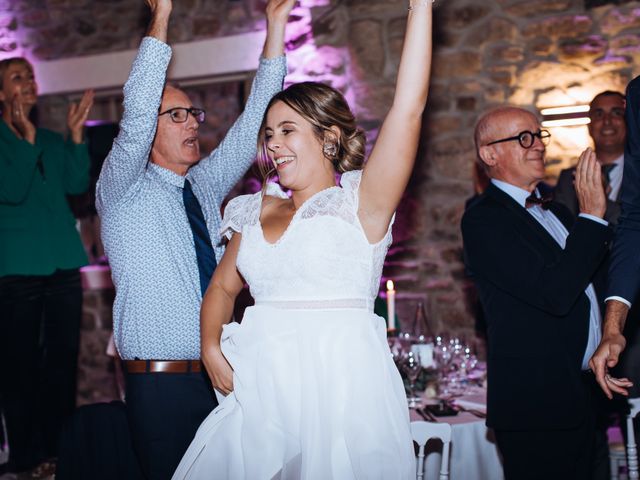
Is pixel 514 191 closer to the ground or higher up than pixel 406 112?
closer to the ground

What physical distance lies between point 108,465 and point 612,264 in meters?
1.87

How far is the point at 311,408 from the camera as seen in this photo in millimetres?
1739

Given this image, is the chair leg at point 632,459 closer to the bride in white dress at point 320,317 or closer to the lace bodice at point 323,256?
the bride in white dress at point 320,317

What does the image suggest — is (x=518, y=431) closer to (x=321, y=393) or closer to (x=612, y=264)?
(x=612, y=264)

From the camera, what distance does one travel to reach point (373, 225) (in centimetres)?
176

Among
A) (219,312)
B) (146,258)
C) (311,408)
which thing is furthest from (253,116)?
(311,408)

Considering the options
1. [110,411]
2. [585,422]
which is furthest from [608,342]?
[110,411]

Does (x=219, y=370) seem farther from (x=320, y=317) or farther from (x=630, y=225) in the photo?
(x=630, y=225)

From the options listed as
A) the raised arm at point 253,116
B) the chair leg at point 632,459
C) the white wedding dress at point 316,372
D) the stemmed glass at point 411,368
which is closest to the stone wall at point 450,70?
the stemmed glass at point 411,368

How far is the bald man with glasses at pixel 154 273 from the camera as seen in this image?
2.19m

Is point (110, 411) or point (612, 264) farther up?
point (612, 264)

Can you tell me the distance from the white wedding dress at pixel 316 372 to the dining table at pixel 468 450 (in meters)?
0.89

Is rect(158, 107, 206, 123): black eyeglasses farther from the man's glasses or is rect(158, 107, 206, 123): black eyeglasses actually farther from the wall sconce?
the wall sconce

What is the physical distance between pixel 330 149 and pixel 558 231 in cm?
100
